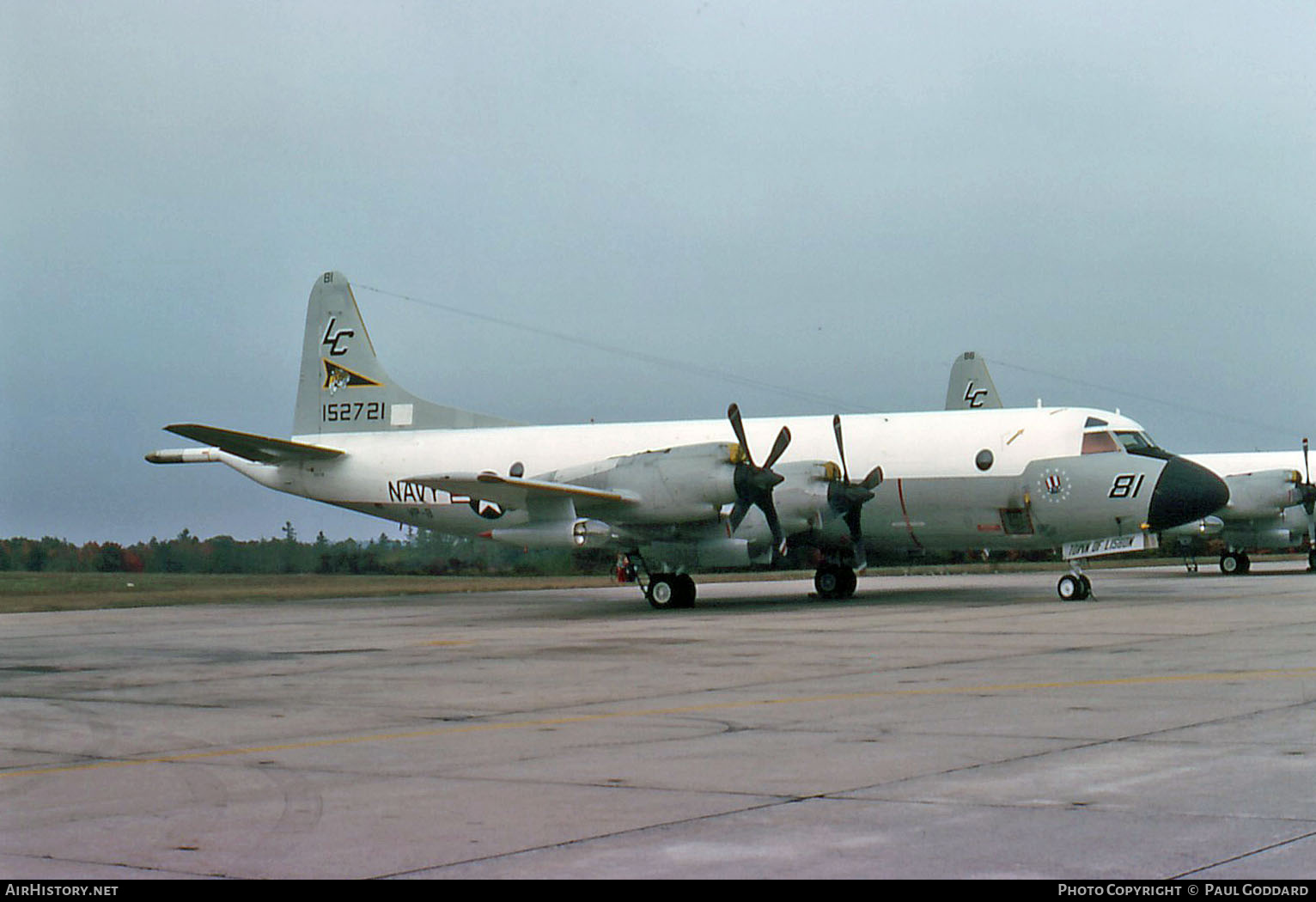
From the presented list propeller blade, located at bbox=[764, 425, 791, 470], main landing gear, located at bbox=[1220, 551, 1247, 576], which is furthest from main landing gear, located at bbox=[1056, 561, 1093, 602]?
main landing gear, located at bbox=[1220, 551, 1247, 576]

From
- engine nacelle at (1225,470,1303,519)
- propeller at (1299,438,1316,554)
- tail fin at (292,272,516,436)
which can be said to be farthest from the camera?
propeller at (1299,438,1316,554)

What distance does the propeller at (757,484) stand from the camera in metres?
26.6

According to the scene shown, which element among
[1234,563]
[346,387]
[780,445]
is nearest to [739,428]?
[780,445]

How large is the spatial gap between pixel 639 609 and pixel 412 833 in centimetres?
2165

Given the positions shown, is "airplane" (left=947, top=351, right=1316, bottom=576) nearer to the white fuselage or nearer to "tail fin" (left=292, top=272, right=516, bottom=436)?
the white fuselage

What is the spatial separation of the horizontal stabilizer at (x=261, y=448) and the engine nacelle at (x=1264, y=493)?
98.3ft

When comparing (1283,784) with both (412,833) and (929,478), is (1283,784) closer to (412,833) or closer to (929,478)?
(412,833)

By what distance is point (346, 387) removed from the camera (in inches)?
1405

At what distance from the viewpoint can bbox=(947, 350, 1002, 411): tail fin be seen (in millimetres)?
51094

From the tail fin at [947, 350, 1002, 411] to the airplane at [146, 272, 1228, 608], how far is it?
69.9 ft

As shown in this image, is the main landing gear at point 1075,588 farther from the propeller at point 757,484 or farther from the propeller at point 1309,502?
the propeller at point 1309,502

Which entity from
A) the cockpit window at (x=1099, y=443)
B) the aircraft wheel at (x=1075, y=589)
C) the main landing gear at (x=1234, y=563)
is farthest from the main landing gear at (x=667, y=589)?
the main landing gear at (x=1234, y=563)

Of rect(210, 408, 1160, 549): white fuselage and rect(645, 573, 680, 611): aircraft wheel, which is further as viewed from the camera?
rect(645, 573, 680, 611): aircraft wheel

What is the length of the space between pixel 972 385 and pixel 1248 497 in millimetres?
10937
